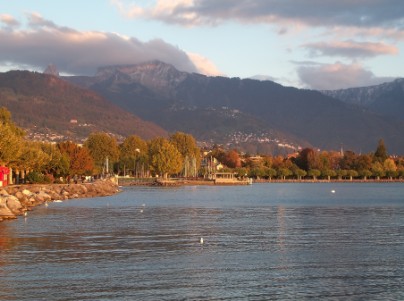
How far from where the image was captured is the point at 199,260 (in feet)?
116

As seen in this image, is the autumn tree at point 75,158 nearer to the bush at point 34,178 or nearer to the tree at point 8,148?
the bush at point 34,178

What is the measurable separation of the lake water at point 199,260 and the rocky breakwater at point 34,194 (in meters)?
6.81

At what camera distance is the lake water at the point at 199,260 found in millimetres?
27641

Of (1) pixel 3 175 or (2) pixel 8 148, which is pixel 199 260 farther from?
(1) pixel 3 175

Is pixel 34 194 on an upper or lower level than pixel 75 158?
lower

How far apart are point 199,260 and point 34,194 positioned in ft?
177

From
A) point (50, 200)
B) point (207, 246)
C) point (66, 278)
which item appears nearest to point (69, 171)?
point (50, 200)

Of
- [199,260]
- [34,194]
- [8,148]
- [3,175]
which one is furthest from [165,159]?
[199,260]

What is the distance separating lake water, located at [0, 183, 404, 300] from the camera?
2764 centimetres

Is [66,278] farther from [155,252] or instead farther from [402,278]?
[402,278]

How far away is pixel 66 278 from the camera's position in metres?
29.9

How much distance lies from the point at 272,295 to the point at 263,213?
44.6m

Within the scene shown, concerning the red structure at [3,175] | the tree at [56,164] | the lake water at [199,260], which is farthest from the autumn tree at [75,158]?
the lake water at [199,260]

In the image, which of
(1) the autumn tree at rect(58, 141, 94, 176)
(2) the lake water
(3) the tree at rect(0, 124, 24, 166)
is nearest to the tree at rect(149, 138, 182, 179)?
(1) the autumn tree at rect(58, 141, 94, 176)
